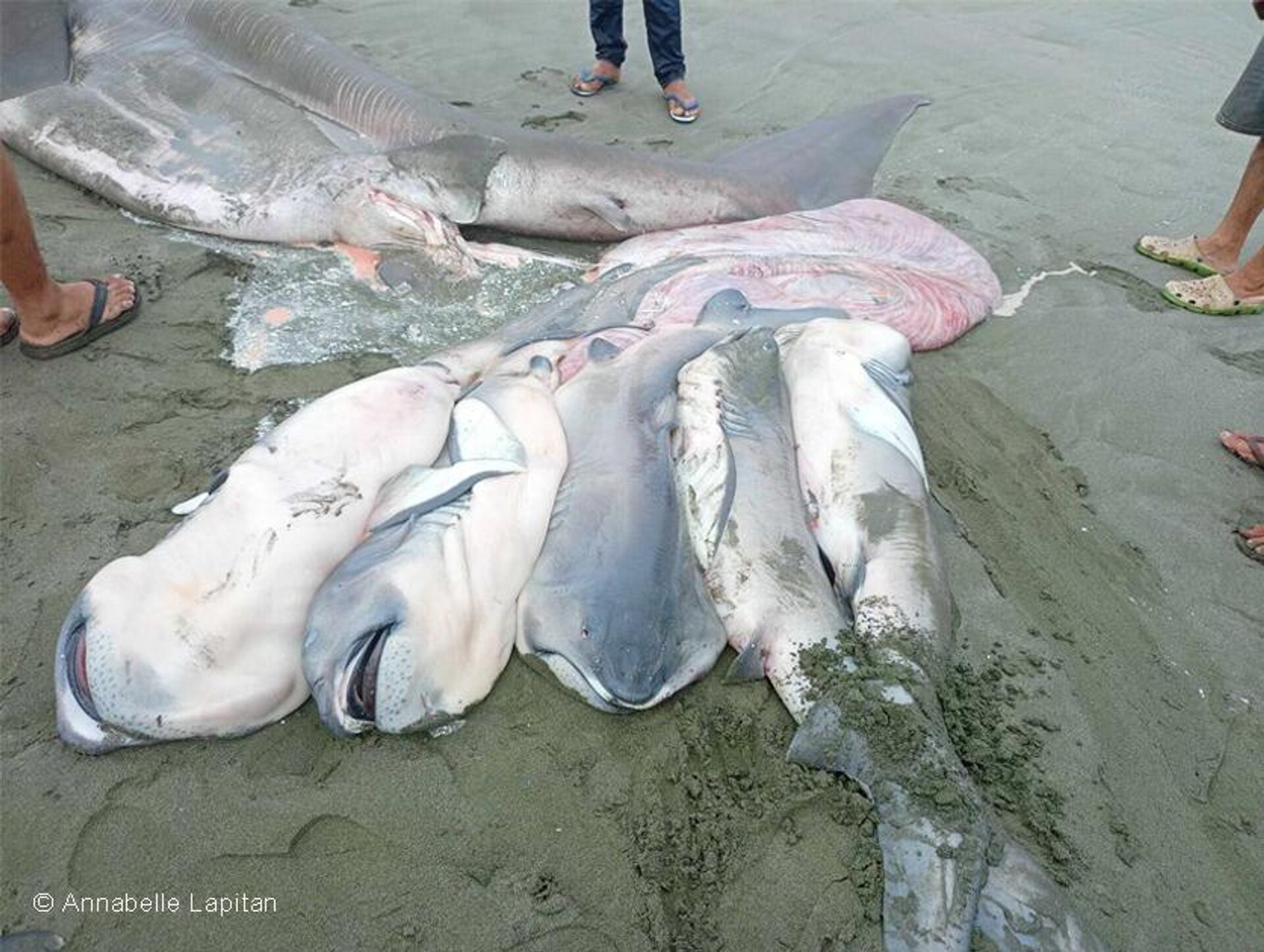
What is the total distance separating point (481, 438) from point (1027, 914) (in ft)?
5.46

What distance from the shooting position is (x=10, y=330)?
3266 millimetres

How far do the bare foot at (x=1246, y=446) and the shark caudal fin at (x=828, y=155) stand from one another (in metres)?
2.00

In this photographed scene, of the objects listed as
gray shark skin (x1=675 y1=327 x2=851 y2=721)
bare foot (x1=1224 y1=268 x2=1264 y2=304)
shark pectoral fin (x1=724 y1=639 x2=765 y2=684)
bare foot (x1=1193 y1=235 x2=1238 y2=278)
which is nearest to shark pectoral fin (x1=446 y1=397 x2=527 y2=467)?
gray shark skin (x1=675 y1=327 x2=851 y2=721)

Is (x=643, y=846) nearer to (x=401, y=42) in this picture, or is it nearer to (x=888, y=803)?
(x=888, y=803)

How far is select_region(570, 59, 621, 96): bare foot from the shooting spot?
18.4ft

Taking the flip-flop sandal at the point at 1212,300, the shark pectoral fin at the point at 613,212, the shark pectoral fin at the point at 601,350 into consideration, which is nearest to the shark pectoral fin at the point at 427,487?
the shark pectoral fin at the point at 601,350

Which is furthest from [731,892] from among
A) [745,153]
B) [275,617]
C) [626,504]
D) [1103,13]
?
[1103,13]

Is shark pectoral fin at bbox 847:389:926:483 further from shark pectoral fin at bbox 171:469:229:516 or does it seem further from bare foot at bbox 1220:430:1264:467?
shark pectoral fin at bbox 171:469:229:516

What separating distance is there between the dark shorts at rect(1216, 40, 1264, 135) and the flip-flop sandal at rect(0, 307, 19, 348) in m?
4.95

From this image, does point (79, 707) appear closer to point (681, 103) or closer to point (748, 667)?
point (748, 667)

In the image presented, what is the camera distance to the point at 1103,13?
717 cm

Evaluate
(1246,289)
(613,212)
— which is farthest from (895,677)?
(1246,289)

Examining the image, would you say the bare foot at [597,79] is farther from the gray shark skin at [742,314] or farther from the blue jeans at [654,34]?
the gray shark skin at [742,314]

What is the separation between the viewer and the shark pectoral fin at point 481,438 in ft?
8.14
